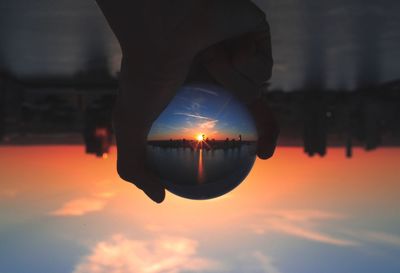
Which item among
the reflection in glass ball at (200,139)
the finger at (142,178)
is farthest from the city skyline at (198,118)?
the finger at (142,178)

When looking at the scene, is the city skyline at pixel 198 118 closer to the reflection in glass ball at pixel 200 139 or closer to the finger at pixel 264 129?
the reflection in glass ball at pixel 200 139

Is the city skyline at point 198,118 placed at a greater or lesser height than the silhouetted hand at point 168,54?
lesser

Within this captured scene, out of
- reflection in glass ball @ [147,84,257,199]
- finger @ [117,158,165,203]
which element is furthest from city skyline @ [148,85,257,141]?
finger @ [117,158,165,203]

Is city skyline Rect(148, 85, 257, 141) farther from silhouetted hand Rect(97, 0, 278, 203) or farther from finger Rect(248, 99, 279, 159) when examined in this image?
finger Rect(248, 99, 279, 159)

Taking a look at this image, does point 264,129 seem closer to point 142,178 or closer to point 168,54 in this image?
point 142,178

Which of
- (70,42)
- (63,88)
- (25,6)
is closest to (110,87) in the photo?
(63,88)

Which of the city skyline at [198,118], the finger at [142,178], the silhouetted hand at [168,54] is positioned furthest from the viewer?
the finger at [142,178]

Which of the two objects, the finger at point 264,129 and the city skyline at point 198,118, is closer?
the city skyline at point 198,118

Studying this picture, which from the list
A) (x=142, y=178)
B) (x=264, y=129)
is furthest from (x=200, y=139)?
(x=264, y=129)
